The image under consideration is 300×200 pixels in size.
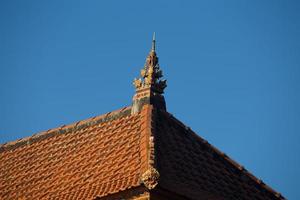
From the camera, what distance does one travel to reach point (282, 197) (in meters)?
26.8

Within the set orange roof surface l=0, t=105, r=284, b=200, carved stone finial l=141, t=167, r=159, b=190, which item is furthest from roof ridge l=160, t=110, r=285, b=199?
carved stone finial l=141, t=167, r=159, b=190

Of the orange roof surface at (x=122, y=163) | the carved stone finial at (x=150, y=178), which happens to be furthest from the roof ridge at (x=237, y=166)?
the carved stone finial at (x=150, y=178)

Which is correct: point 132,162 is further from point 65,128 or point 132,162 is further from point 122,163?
point 65,128

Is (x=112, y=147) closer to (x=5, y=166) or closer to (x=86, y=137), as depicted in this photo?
(x=86, y=137)

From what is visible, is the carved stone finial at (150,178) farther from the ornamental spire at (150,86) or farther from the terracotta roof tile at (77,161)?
the ornamental spire at (150,86)

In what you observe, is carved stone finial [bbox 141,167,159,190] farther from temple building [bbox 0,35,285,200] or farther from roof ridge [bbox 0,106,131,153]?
roof ridge [bbox 0,106,131,153]

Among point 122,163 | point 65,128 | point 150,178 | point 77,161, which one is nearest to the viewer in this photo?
point 150,178

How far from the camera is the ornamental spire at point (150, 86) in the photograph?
2586 centimetres

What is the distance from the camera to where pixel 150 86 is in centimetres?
2591

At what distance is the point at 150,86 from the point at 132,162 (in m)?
3.55

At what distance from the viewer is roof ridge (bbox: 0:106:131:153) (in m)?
26.4

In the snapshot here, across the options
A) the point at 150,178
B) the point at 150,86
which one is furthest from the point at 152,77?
the point at 150,178

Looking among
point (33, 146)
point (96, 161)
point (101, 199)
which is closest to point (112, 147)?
point (96, 161)

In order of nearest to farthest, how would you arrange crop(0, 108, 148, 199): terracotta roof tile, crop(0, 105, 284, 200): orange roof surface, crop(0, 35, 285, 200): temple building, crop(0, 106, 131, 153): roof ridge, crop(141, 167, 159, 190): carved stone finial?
crop(141, 167, 159, 190): carved stone finial
crop(0, 35, 285, 200): temple building
crop(0, 105, 284, 200): orange roof surface
crop(0, 108, 148, 199): terracotta roof tile
crop(0, 106, 131, 153): roof ridge
